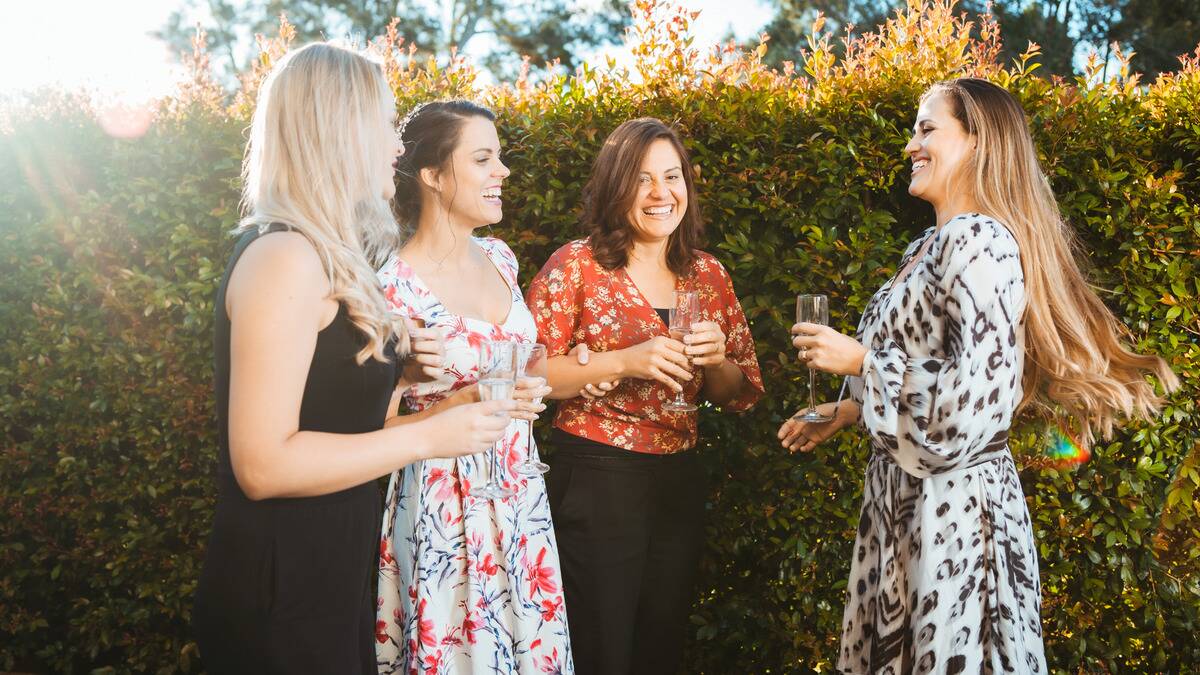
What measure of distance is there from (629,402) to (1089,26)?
67.1ft

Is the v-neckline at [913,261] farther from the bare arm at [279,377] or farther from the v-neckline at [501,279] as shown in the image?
the bare arm at [279,377]

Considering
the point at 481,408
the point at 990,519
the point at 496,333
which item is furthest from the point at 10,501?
the point at 990,519

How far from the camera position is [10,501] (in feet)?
15.8

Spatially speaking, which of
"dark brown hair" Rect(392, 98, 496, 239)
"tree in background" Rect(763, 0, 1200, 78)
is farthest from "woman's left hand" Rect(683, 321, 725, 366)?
"tree in background" Rect(763, 0, 1200, 78)

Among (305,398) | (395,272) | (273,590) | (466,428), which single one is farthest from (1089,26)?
(273,590)

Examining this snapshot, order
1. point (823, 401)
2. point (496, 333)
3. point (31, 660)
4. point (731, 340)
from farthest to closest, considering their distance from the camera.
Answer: point (31, 660)
point (823, 401)
point (731, 340)
point (496, 333)

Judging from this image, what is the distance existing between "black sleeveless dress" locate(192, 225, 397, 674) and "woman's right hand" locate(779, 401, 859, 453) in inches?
66.9

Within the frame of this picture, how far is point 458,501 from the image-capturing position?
3.07 metres

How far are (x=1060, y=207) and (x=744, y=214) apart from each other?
125cm

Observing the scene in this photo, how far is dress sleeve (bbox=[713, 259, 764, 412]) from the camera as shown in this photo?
3.65 meters

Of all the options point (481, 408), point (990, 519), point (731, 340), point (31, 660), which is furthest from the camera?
point (31, 660)

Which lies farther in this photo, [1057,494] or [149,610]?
[149,610]

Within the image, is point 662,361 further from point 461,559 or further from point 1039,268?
point 1039,268

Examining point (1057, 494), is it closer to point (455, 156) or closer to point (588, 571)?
point (588, 571)
